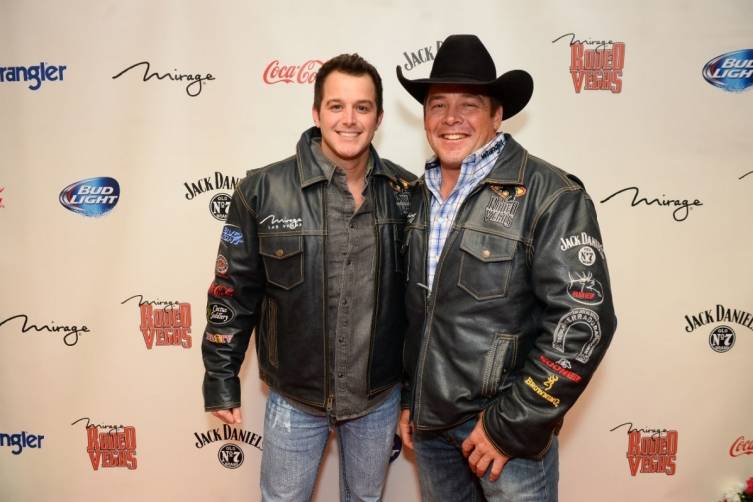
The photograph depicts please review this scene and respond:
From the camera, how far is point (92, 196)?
228 cm

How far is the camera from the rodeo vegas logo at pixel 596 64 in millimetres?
2166

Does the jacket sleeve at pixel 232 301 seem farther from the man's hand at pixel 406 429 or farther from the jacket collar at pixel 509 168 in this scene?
the jacket collar at pixel 509 168

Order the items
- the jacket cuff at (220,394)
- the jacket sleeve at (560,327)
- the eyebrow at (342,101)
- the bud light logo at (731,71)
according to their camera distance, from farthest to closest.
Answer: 1. the bud light logo at (731,71)
2. the jacket cuff at (220,394)
3. the eyebrow at (342,101)
4. the jacket sleeve at (560,327)

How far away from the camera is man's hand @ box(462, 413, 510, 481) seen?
142 cm

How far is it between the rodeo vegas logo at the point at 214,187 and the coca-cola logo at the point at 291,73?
0.49 m

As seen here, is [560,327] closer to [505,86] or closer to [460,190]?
[460,190]

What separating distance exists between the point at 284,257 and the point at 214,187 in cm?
80

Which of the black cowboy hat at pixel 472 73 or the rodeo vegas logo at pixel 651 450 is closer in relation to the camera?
the black cowboy hat at pixel 472 73

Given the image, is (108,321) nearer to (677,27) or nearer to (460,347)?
(460,347)

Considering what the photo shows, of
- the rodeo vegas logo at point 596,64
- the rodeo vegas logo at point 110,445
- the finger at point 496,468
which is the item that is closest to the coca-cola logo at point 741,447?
the finger at point 496,468

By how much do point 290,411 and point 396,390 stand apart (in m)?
0.42

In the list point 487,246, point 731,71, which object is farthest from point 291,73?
point 731,71

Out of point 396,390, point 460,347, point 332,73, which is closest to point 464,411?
point 460,347

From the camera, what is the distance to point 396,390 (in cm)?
190
